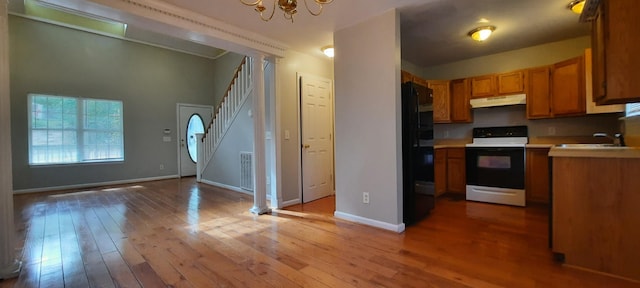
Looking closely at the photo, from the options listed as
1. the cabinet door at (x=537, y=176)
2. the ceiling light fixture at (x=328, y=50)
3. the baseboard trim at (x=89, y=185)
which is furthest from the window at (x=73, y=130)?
the cabinet door at (x=537, y=176)

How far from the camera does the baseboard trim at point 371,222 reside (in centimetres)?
289

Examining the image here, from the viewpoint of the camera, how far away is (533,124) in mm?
4262

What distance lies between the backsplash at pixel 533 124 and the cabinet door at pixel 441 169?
710mm

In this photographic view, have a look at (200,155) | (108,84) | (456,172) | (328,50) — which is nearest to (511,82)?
(456,172)

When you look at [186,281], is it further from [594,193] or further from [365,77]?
[594,193]

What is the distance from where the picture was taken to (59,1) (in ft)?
7.62

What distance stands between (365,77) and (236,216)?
2.44 metres

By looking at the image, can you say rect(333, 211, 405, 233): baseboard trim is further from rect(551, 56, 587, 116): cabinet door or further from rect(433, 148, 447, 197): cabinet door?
rect(551, 56, 587, 116): cabinet door

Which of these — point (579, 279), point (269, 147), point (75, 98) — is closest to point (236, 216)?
point (269, 147)

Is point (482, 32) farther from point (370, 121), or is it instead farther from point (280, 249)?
point (280, 249)

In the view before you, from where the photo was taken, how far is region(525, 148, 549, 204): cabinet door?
3777mm

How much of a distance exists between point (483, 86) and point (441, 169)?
5.09ft

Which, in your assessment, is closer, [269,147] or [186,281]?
[186,281]

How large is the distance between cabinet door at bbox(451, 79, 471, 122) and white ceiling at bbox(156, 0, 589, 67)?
2.20 feet
